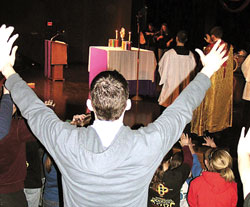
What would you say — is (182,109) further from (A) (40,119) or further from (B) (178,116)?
(A) (40,119)

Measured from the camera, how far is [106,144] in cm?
137

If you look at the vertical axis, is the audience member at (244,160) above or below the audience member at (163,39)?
below

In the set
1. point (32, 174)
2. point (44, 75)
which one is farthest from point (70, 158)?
point (44, 75)

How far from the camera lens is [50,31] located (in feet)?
43.9

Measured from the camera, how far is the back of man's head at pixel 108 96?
4.54 feet

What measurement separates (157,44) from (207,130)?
7367mm

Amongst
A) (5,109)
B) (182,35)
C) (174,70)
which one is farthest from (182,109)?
(174,70)

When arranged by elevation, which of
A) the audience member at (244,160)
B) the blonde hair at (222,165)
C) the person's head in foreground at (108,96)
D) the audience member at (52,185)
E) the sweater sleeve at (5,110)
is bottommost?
the audience member at (52,185)

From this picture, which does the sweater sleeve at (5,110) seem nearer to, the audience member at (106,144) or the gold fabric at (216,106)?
the audience member at (106,144)

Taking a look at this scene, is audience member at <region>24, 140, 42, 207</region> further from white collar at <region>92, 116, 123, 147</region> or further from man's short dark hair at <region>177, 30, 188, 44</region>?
man's short dark hair at <region>177, 30, 188, 44</region>

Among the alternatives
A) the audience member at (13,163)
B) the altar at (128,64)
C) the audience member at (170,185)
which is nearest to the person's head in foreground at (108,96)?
the audience member at (13,163)

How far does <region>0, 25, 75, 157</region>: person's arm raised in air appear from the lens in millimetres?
1382

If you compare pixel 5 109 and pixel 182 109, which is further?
pixel 5 109

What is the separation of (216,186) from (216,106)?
3.37 m
